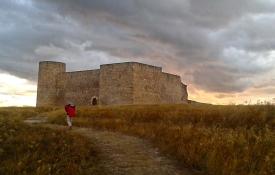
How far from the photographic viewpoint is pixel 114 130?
1586 cm

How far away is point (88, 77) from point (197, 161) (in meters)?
34.8

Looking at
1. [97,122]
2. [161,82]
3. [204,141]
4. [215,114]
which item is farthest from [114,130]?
[161,82]

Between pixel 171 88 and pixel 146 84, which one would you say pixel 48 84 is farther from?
pixel 171 88

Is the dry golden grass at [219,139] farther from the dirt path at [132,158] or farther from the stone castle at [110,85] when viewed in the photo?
the stone castle at [110,85]

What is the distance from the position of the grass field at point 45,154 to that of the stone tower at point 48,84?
34789mm

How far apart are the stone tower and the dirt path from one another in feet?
114

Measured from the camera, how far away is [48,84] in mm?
47250

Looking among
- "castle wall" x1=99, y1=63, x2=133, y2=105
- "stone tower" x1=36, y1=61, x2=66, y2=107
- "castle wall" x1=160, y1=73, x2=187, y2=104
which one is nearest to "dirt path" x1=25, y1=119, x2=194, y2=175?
"castle wall" x1=99, y1=63, x2=133, y2=105

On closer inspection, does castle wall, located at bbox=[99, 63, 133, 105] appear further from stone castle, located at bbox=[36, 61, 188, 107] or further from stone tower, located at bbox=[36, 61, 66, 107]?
stone tower, located at bbox=[36, 61, 66, 107]

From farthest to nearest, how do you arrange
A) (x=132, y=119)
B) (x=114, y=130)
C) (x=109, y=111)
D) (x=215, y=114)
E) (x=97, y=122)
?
(x=109, y=111) < (x=132, y=119) < (x=97, y=122) < (x=215, y=114) < (x=114, y=130)

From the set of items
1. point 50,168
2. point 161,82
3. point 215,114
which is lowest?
point 50,168

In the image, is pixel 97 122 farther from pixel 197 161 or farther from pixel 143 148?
pixel 197 161

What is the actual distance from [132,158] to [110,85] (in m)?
29.7

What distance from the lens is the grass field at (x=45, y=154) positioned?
9094 mm
